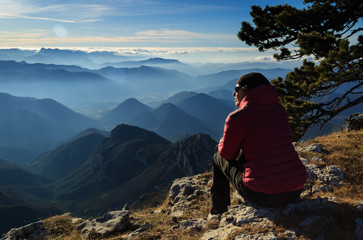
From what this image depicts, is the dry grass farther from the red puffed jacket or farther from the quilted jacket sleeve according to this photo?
the quilted jacket sleeve

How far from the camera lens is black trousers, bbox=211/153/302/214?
491cm

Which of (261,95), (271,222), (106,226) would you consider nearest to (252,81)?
(261,95)

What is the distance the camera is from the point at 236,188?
545cm

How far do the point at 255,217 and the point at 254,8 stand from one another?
14958mm

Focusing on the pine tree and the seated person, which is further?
the pine tree

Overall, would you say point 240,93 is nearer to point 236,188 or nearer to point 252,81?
point 252,81

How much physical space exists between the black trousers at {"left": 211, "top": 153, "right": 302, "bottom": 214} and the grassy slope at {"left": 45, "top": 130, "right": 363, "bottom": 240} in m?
0.55

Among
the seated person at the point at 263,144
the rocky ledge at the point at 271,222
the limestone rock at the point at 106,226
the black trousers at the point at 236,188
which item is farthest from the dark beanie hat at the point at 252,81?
the limestone rock at the point at 106,226

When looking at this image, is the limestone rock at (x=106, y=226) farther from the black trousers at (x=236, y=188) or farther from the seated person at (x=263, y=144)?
the seated person at (x=263, y=144)

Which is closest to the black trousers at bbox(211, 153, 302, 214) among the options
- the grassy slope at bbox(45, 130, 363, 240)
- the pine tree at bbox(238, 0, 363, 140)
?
the grassy slope at bbox(45, 130, 363, 240)

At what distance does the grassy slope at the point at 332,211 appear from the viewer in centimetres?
499

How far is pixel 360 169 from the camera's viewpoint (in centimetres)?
882

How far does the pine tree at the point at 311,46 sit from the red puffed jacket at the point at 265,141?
735 centimetres

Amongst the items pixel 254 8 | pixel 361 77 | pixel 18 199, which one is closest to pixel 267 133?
pixel 361 77
